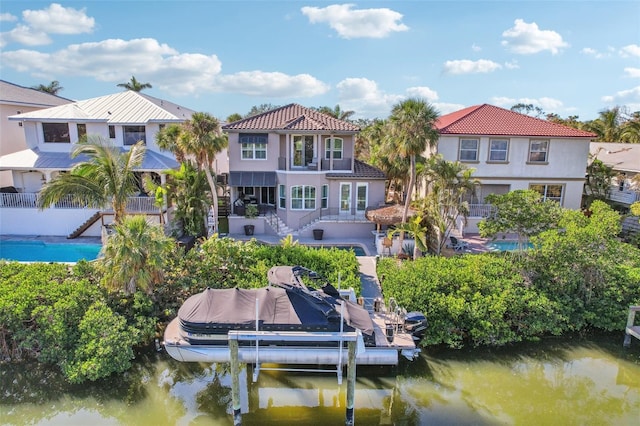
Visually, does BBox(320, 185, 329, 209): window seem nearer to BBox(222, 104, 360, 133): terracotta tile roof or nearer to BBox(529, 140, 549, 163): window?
BBox(222, 104, 360, 133): terracotta tile roof

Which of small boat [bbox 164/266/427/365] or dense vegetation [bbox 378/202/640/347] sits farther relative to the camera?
dense vegetation [bbox 378/202/640/347]

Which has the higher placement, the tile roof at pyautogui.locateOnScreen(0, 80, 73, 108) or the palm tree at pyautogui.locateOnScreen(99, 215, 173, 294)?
the tile roof at pyautogui.locateOnScreen(0, 80, 73, 108)

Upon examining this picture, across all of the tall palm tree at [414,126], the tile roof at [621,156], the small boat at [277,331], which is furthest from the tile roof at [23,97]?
the tile roof at [621,156]

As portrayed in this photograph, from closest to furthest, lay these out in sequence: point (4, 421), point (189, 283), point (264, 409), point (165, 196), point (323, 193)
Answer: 1. point (4, 421)
2. point (264, 409)
3. point (189, 283)
4. point (165, 196)
5. point (323, 193)

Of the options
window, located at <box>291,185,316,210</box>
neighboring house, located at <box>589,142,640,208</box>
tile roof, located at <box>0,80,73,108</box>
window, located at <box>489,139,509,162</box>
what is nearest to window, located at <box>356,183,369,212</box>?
window, located at <box>291,185,316,210</box>

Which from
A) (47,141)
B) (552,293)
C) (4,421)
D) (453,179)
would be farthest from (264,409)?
(47,141)

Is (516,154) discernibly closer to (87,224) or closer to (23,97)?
(87,224)

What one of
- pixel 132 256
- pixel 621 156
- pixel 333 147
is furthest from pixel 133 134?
pixel 621 156

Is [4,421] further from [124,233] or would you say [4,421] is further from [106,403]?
[124,233]
